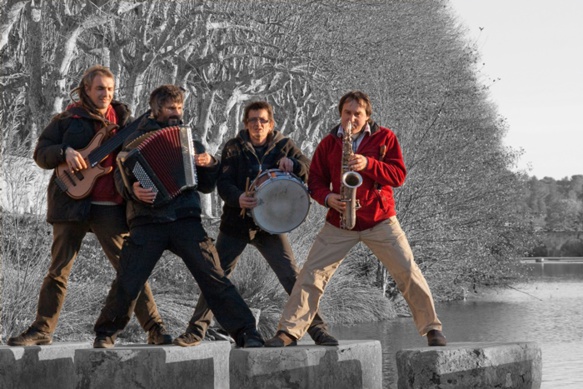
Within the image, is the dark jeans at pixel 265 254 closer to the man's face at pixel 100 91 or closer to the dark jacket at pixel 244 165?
the dark jacket at pixel 244 165

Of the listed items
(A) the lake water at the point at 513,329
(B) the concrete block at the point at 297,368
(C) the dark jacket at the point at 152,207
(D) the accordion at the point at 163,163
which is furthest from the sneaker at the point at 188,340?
(A) the lake water at the point at 513,329

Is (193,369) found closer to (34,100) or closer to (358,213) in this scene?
(358,213)

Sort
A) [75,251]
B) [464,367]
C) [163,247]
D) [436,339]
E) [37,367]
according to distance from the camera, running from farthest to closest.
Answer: [75,251], [37,367], [163,247], [436,339], [464,367]

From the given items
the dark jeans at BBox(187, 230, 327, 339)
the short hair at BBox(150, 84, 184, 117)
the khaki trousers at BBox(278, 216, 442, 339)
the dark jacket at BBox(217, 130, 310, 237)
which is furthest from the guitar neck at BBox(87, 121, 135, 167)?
the khaki trousers at BBox(278, 216, 442, 339)

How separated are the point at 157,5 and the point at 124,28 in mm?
1390

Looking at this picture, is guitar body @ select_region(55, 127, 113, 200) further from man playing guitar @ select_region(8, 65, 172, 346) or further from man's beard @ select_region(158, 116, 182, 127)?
man's beard @ select_region(158, 116, 182, 127)

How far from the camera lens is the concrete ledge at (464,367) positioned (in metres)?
8.24

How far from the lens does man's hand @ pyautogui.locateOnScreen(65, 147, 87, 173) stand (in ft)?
30.1

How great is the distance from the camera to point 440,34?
42.0m

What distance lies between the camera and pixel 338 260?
9.12 m

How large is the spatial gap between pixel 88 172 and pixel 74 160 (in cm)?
17

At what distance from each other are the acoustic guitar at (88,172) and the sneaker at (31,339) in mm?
1105

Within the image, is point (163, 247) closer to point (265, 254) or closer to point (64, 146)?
point (265, 254)

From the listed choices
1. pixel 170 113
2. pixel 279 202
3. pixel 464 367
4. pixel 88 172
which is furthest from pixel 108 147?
pixel 464 367
